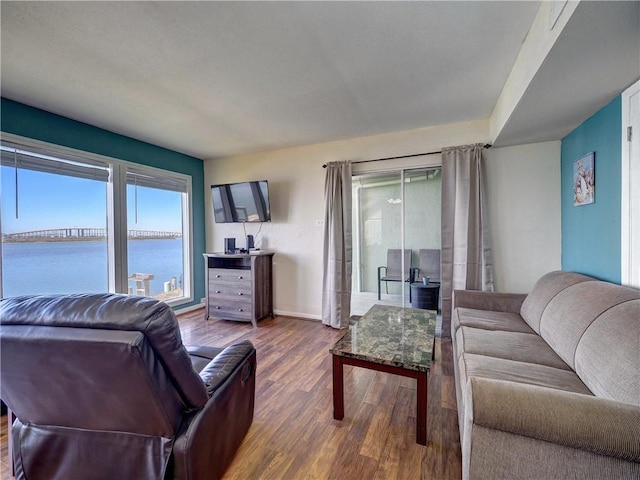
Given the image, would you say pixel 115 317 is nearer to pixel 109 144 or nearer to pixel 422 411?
pixel 422 411

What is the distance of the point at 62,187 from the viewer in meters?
2.97

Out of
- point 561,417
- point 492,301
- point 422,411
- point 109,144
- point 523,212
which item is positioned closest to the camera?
point 561,417

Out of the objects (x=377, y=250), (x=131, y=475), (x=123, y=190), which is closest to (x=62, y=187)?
(x=123, y=190)

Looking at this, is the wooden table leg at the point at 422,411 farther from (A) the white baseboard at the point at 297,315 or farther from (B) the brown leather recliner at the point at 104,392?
(A) the white baseboard at the point at 297,315

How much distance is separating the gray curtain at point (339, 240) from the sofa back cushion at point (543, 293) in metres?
1.92

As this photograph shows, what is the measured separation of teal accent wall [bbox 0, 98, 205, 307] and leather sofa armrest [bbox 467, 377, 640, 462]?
13.5 feet

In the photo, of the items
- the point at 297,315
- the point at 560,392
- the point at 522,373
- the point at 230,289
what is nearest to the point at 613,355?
the point at 522,373

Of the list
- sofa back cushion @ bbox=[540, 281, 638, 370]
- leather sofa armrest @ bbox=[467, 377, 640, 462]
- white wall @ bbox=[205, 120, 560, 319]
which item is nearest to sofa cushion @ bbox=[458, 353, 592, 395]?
sofa back cushion @ bbox=[540, 281, 638, 370]

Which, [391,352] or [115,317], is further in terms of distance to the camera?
[391,352]

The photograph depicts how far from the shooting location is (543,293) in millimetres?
2156

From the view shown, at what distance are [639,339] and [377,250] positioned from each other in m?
2.70

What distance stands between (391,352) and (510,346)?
785 millimetres

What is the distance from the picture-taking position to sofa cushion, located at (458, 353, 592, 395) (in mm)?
1340

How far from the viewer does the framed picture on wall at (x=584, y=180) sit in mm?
2158
